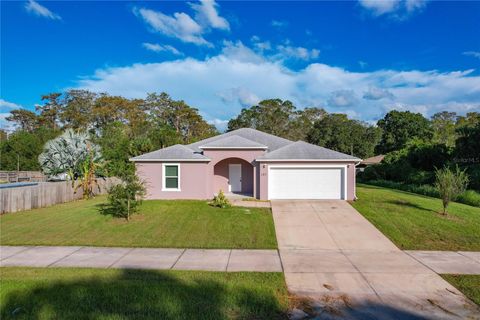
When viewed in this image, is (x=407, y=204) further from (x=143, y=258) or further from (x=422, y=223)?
(x=143, y=258)

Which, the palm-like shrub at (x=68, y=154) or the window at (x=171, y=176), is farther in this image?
the palm-like shrub at (x=68, y=154)

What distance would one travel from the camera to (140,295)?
6.25 m

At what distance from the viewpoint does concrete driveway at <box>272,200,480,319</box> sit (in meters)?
6.05

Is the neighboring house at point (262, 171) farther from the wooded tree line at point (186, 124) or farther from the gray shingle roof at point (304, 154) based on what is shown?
the wooded tree line at point (186, 124)

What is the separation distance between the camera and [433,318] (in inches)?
226

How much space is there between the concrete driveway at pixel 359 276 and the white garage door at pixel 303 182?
181 inches

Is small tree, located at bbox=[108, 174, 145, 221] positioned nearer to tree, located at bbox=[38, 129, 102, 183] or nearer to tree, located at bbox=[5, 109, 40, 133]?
tree, located at bbox=[38, 129, 102, 183]

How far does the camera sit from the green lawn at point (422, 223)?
10.9 m

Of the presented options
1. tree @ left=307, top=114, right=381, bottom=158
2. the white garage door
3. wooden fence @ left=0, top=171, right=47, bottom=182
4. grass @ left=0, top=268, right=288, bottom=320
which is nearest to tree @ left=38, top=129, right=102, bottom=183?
the white garage door

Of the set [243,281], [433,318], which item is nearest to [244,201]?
[243,281]

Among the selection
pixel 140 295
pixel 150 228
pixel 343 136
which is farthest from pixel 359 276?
pixel 343 136

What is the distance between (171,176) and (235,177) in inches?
175

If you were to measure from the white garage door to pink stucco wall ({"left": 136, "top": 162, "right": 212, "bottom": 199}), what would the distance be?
368 centimetres

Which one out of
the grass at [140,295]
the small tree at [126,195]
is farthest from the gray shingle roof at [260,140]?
the grass at [140,295]
